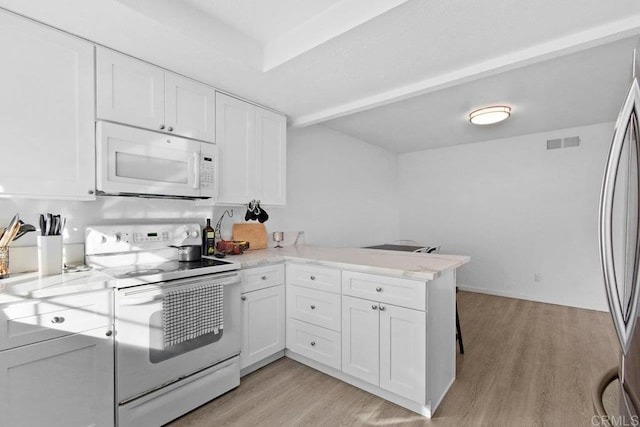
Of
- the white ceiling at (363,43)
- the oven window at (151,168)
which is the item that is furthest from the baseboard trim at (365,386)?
the white ceiling at (363,43)

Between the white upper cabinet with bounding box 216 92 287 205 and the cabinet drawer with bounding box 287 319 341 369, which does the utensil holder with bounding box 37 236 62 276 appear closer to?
the white upper cabinet with bounding box 216 92 287 205

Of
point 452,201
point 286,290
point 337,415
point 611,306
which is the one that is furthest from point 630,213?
point 452,201

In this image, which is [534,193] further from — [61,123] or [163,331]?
[61,123]

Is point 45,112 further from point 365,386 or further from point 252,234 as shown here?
point 365,386

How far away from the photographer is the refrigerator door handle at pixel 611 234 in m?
0.84

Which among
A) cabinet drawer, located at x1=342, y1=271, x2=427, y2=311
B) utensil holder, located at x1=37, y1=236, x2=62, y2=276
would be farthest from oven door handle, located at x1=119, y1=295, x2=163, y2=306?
cabinet drawer, located at x1=342, y1=271, x2=427, y2=311

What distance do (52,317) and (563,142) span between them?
570 centimetres

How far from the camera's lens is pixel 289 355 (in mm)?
2639

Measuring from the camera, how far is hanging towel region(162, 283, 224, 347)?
1.79 metres

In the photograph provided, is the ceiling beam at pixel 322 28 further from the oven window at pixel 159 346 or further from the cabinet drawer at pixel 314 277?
the oven window at pixel 159 346

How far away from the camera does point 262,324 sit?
94.7 inches

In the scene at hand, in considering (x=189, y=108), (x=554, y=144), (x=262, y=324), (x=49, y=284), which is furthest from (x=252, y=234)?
(x=554, y=144)

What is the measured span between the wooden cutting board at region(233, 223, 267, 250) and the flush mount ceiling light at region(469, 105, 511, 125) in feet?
8.86

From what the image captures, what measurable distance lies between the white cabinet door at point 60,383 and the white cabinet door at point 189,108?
1432 mm
